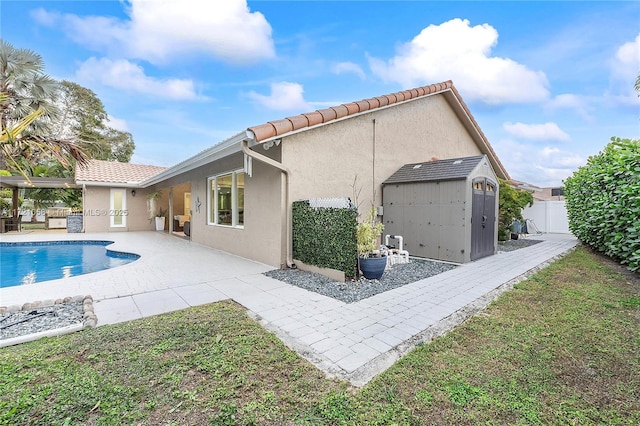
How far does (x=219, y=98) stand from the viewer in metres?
17.5

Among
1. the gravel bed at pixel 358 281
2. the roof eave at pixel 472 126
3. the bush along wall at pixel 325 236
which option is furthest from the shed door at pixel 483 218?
the roof eave at pixel 472 126

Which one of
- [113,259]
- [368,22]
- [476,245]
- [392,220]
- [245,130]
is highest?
[368,22]

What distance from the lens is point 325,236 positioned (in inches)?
267

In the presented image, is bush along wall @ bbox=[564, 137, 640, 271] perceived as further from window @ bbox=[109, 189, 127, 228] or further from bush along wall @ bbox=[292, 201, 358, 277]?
window @ bbox=[109, 189, 127, 228]

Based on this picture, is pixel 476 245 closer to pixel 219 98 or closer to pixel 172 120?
pixel 219 98

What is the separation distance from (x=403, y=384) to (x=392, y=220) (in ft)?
24.4

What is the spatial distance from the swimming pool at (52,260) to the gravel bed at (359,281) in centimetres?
636

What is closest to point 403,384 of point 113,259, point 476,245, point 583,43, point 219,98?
point 476,245

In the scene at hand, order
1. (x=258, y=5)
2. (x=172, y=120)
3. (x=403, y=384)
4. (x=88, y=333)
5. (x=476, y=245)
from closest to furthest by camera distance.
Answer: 1. (x=403, y=384)
2. (x=88, y=333)
3. (x=476, y=245)
4. (x=258, y=5)
5. (x=172, y=120)

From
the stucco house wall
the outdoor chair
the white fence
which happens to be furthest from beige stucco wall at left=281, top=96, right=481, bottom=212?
the outdoor chair

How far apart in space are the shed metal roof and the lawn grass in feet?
16.2

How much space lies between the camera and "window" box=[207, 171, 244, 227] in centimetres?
987

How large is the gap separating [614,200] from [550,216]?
1319 cm

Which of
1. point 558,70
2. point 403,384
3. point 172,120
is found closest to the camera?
point 403,384
